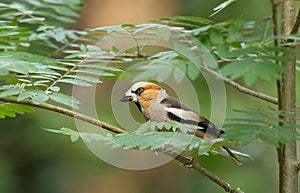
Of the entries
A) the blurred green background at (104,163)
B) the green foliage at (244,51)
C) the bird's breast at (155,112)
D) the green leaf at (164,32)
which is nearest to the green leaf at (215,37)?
the green foliage at (244,51)

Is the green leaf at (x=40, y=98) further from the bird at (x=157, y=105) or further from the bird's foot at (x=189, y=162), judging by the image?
the bird at (x=157, y=105)

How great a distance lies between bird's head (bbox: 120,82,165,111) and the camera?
2.26 m

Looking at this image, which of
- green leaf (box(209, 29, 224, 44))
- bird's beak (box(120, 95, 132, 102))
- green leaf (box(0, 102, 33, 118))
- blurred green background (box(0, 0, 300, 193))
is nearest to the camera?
green leaf (box(209, 29, 224, 44))

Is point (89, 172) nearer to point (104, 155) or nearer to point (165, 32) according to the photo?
point (104, 155)

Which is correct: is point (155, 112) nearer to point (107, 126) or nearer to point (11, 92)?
point (107, 126)

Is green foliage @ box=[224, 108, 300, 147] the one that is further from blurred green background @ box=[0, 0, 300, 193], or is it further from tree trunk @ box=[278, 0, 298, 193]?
blurred green background @ box=[0, 0, 300, 193]

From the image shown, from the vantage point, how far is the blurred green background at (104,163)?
17.7ft

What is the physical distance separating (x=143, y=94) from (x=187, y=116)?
0.36 metres

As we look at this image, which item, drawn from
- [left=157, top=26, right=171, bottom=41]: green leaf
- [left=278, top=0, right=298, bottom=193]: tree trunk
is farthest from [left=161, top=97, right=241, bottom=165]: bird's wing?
[left=157, top=26, right=171, bottom=41]: green leaf

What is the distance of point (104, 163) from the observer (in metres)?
5.79

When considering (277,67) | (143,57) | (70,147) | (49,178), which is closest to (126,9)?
(70,147)

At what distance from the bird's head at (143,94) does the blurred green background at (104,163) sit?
9.37 ft

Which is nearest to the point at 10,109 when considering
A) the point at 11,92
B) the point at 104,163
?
the point at 11,92

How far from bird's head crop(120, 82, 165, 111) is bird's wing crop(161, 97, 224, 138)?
0.05 meters
